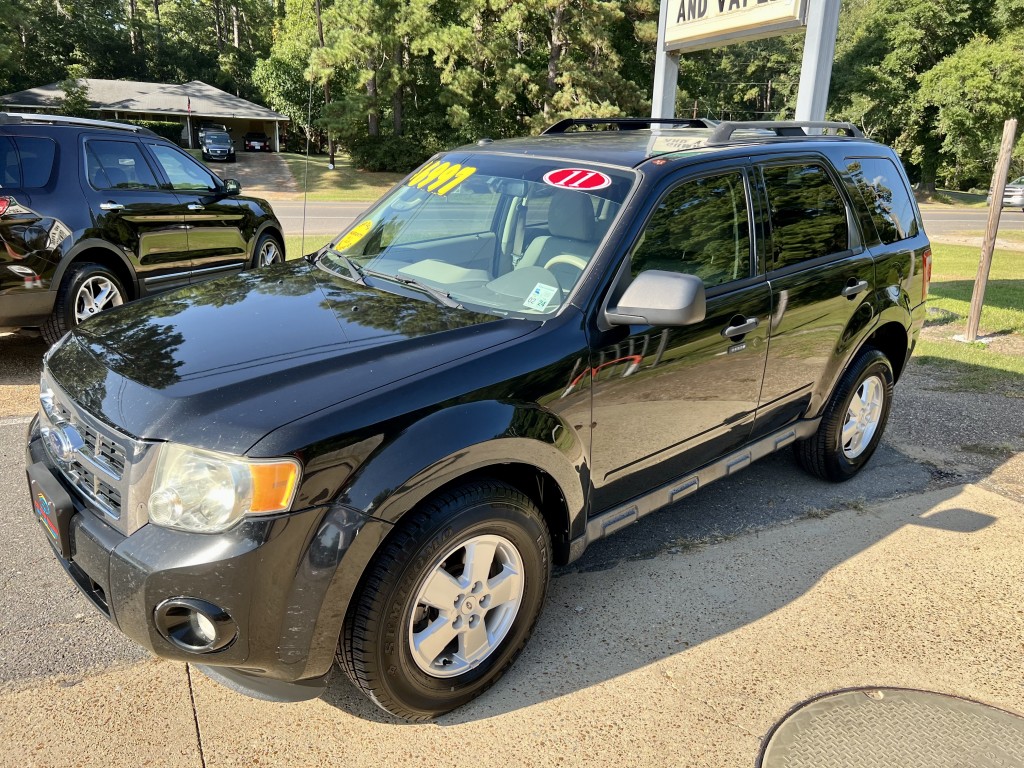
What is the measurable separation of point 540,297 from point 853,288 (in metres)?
2.02

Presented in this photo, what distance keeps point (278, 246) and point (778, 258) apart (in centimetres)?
683

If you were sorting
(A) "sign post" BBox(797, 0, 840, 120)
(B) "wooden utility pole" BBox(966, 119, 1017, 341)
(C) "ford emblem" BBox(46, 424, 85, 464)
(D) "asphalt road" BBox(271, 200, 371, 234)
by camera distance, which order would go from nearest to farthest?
(C) "ford emblem" BBox(46, 424, 85, 464) → (A) "sign post" BBox(797, 0, 840, 120) → (B) "wooden utility pole" BBox(966, 119, 1017, 341) → (D) "asphalt road" BBox(271, 200, 371, 234)

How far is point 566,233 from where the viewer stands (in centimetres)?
324

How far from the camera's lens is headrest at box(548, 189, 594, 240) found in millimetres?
3170

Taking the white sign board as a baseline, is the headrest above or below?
below

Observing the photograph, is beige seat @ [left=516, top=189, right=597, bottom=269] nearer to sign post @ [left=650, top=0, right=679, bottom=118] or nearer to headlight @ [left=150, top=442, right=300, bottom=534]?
headlight @ [left=150, top=442, right=300, bottom=534]

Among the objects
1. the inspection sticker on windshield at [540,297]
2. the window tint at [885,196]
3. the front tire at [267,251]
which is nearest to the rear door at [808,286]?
the window tint at [885,196]

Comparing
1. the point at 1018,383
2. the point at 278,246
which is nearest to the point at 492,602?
the point at 1018,383

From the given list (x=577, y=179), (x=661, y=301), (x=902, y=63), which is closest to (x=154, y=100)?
(x=902, y=63)

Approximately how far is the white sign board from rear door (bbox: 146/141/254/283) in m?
5.33

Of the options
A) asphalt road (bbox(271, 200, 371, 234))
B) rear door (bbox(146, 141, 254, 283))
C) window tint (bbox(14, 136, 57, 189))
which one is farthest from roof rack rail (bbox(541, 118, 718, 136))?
asphalt road (bbox(271, 200, 371, 234))

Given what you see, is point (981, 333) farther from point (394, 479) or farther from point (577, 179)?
point (394, 479)

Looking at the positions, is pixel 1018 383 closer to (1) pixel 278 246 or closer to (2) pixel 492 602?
(2) pixel 492 602

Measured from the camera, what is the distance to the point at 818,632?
10.7 ft
